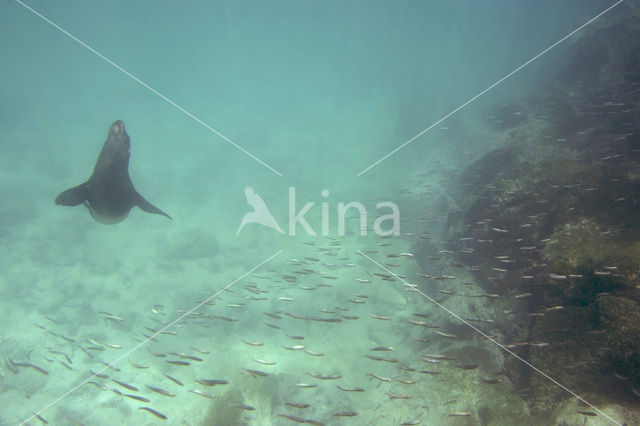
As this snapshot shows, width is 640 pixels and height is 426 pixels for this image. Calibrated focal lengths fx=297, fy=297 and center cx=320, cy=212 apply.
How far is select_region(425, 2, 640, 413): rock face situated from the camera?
18.1ft

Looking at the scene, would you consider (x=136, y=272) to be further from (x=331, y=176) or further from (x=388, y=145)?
(x=388, y=145)

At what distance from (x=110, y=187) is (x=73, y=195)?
83cm

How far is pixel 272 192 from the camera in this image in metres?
27.2

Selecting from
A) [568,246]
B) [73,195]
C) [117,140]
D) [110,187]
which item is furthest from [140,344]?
[568,246]

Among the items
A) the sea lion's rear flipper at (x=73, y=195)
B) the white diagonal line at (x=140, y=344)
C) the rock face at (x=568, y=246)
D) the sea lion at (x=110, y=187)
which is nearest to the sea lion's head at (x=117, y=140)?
the sea lion at (x=110, y=187)

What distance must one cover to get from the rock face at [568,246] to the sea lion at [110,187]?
833cm

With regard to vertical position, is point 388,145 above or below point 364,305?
above

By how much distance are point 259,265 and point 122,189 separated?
39.0ft

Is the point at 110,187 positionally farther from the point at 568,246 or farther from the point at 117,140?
the point at 568,246

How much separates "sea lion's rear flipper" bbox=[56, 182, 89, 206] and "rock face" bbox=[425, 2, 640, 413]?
360 inches

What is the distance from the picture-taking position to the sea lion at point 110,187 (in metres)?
5.15

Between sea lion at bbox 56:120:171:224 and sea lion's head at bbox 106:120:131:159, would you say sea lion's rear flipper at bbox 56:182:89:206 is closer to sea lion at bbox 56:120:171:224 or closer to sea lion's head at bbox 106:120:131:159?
sea lion at bbox 56:120:171:224

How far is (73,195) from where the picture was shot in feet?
18.9

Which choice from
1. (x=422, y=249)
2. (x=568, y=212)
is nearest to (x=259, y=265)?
(x=422, y=249)
